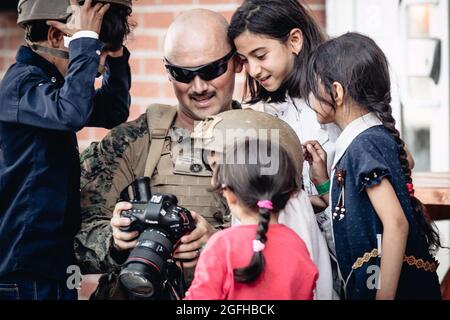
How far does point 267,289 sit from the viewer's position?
217 centimetres

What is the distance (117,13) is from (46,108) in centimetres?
48

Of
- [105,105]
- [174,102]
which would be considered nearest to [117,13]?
[105,105]

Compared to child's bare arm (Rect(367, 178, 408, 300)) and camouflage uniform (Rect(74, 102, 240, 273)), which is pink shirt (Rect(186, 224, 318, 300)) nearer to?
child's bare arm (Rect(367, 178, 408, 300))

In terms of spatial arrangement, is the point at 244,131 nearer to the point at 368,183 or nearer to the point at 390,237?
the point at 368,183

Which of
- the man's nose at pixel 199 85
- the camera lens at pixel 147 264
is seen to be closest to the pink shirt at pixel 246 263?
the camera lens at pixel 147 264

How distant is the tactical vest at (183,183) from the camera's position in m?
2.83

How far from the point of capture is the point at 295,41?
295 centimetres

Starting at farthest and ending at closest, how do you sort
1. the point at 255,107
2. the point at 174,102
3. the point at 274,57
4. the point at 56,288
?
the point at 174,102 < the point at 255,107 < the point at 274,57 < the point at 56,288

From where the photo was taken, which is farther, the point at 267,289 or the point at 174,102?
the point at 174,102

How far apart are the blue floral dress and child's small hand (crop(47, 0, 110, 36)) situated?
89cm

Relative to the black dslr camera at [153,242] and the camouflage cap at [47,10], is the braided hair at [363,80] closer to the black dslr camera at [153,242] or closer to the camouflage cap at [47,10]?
the black dslr camera at [153,242]

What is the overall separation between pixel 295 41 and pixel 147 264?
1070 mm
